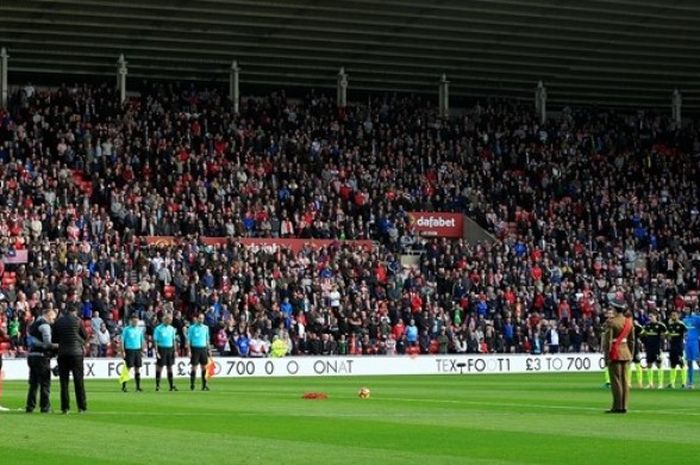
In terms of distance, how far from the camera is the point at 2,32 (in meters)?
56.4

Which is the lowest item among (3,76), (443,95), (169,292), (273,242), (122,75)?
(169,292)

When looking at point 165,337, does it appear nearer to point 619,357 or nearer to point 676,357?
point 676,357

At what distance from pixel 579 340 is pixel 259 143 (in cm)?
1394

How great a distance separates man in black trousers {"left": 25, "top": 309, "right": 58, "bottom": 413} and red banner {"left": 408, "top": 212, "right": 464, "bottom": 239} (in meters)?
35.0

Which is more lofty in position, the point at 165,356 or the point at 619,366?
the point at 165,356

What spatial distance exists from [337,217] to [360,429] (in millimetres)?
35980

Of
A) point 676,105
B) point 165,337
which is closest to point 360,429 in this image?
point 165,337

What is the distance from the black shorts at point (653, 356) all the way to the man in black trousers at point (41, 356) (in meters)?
16.1

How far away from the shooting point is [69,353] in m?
24.8

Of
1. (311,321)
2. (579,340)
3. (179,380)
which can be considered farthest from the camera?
(579,340)

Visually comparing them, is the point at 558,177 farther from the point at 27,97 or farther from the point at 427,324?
the point at 27,97

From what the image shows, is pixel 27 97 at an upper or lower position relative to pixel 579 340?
upper

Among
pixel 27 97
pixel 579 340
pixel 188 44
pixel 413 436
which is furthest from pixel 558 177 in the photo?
pixel 413 436

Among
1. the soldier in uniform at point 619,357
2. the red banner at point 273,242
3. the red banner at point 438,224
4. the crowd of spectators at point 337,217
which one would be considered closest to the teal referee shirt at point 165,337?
the crowd of spectators at point 337,217
